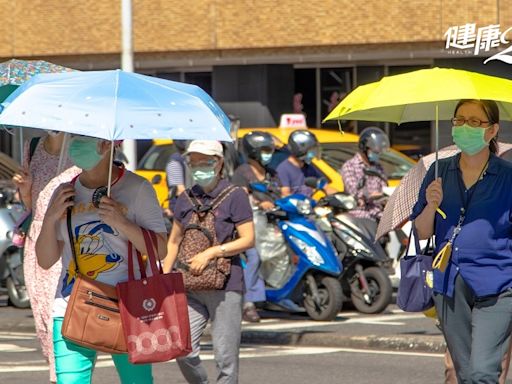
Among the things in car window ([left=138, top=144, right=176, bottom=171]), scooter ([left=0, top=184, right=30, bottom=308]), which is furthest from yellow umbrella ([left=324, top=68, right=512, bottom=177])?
car window ([left=138, top=144, right=176, bottom=171])

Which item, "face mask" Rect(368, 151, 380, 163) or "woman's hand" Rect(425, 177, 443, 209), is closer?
"woman's hand" Rect(425, 177, 443, 209)

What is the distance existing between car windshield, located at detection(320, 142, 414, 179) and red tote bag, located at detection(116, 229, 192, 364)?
12.0m

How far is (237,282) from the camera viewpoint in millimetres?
9047

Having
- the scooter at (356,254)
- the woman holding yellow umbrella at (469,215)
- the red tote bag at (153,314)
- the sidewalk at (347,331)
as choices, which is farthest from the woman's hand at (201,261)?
the scooter at (356,254)

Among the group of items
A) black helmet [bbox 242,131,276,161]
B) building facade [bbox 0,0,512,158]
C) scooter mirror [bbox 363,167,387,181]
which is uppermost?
building facade [bbox 0,0,512,158]

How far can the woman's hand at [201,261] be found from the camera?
8.96m

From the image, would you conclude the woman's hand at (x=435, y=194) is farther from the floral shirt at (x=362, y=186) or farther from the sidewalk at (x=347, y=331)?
the floral shirt at (x=362, y=186)

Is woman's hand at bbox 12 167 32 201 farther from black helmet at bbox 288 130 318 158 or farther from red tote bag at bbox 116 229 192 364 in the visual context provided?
black helmet at bbox 288 130 318 158

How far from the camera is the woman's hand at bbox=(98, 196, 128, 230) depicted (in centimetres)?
699

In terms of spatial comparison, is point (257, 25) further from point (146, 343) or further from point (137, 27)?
point (146, 343)

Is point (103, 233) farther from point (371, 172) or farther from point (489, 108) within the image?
point (371, 172)

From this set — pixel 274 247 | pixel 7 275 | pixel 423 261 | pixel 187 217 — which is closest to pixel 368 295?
pixel 274 247

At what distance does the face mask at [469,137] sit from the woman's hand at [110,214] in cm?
171

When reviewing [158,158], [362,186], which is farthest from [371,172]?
[158,158]
